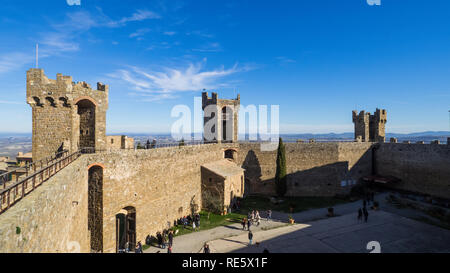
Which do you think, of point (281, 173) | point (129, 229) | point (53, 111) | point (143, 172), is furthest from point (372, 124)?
point (53, 111)

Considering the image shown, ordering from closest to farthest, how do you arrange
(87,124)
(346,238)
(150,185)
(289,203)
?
1. (87,124)
2. (346,238)
3. (150,185)
4. (289,203)

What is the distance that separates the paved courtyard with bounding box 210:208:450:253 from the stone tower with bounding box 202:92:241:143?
1509 centimetres

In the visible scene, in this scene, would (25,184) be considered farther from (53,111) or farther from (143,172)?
(143,172)

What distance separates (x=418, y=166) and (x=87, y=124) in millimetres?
36896

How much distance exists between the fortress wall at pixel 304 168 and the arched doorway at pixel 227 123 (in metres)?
2.42

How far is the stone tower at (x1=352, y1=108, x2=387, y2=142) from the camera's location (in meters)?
37.5

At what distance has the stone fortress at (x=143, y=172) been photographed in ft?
27.5

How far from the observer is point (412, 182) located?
3056cm

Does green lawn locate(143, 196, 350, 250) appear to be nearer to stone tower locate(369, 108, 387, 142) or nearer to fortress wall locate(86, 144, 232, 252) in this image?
fortress wall locate(86, 144, 232, 252)

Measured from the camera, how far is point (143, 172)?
18766 millimetres

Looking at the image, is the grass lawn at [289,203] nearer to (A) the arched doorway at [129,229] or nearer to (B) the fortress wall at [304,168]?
(B) the fortress wall at [304,168]
